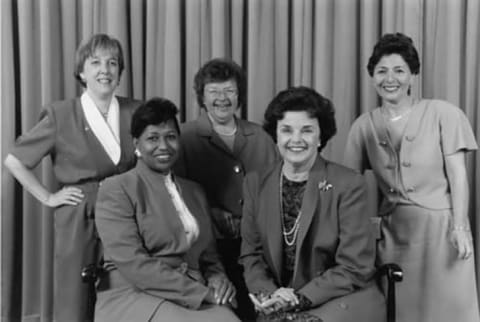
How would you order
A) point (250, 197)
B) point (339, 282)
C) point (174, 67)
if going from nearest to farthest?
point (339, 282), point (250, 197), point (174, 67)

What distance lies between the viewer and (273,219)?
2318 millimetres

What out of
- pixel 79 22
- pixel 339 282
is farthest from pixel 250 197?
pixel 79 22

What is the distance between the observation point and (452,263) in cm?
255

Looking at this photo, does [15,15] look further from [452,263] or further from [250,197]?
[452,263]

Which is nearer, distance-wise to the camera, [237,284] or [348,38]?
[237,284]

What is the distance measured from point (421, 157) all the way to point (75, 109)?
139 cm

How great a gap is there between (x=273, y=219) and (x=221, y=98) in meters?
0.59

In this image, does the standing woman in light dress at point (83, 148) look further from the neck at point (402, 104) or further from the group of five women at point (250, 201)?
the neck at point (402, 104)

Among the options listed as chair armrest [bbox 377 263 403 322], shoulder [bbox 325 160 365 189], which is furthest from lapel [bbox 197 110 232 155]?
chair armrest [bbox 377 263 403 322]

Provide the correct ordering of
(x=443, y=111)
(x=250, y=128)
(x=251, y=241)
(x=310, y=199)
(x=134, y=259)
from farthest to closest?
(x=250, y=128), (x=443, y=111), (x=251, y=241), (x=310, y=199), (x=134, y=259)

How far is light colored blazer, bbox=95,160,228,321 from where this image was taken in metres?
2.17

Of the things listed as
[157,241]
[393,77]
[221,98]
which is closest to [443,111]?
[393,77]

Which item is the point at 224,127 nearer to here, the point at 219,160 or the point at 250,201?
the point at 219,160

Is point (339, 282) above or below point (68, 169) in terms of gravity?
below
